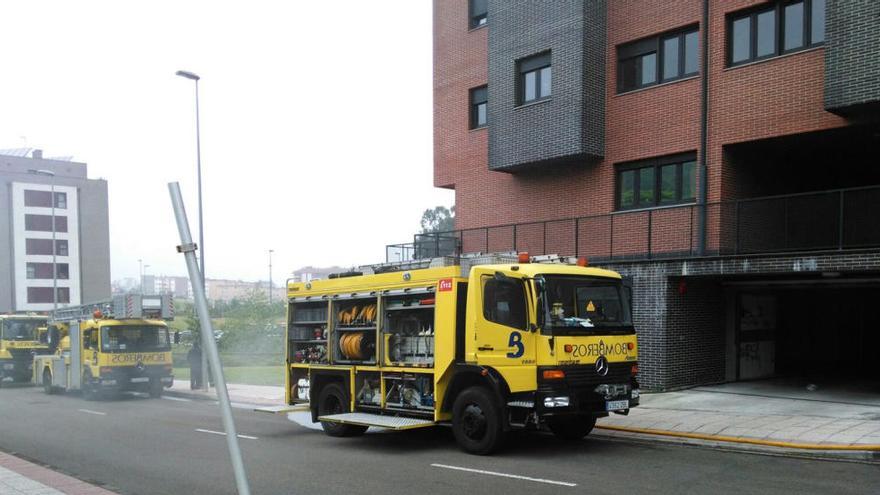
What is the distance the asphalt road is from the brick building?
4920 mm

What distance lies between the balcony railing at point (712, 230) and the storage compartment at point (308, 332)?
2.95 metres

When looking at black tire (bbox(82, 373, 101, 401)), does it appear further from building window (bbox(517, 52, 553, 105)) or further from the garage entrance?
the garage entrance

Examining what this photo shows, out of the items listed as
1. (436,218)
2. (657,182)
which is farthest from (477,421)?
(436,218)

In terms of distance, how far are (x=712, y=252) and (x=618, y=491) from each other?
965 centimetres

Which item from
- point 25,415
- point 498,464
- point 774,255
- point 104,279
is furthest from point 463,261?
point 104,279

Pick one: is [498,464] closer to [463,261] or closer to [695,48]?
[463,261]

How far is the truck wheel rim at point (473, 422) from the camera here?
10.6 meters

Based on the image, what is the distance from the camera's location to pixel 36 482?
8.80m

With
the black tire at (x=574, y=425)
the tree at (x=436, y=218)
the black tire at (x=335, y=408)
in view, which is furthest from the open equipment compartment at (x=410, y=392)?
the tree at (x=436, y=218)

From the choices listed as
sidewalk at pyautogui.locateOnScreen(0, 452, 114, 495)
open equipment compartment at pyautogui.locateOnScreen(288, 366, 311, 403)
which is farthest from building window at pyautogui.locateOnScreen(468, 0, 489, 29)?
sidewalk at pyautogui.locateOnScreen(0, 452, 114, 495)

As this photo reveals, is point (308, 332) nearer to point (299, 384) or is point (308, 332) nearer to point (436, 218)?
point (299, 384)

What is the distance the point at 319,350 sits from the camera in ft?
45.3

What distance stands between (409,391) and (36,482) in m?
5.34

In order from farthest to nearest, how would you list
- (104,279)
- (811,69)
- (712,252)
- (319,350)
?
(104,279), (712,252), (811,69), (319,350)
